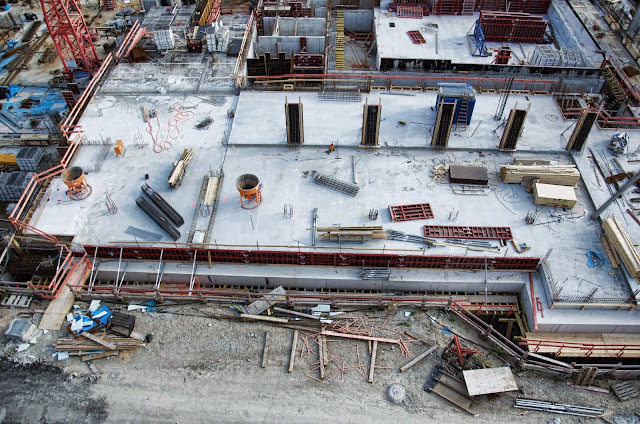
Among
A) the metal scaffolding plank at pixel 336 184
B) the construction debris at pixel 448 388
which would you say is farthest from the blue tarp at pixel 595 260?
the metal scaffolding plank at pixel 336 184

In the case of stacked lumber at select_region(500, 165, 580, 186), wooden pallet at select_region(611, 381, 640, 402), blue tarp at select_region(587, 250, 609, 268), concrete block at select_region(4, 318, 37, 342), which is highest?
stacked lumber at select_region(500, 165, 580, 186)

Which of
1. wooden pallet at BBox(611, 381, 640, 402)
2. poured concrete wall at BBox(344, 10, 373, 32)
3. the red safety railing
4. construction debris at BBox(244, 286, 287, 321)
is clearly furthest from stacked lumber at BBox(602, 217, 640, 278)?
poured concrete wall at BBox(344, 10, 373, 32)

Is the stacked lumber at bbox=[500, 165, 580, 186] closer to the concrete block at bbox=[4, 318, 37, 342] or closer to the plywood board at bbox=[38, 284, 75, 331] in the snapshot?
the plywood board at bbox=[38, 284, 75, 331]

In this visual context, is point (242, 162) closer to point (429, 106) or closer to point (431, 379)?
point (429, 106)

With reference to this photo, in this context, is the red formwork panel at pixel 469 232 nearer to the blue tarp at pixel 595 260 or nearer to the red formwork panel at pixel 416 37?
the blue tarp at pixel 595 260

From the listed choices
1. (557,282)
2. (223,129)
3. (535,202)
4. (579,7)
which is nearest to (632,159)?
(535,202)

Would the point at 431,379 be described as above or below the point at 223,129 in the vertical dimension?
below

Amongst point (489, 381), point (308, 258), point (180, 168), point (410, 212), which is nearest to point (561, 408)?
point (489, 381)
